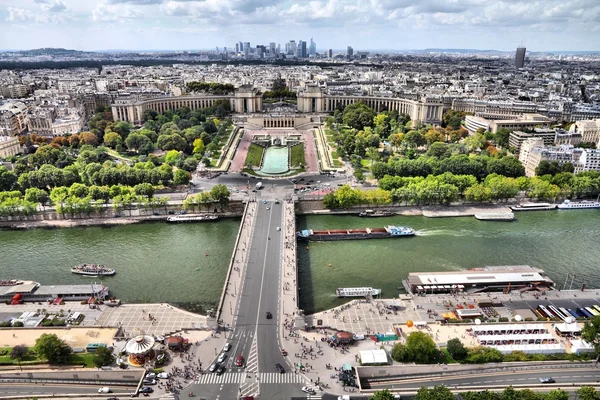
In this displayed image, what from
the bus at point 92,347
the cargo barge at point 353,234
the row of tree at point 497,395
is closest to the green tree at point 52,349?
the bus at point 92,347

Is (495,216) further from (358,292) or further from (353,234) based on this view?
(358,292)

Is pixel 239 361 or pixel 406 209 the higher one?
pixel 406 209

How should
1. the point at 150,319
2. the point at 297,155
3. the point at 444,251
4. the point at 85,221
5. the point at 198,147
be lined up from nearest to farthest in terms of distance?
the point at 150,319 < the point at 444,251 < the point at 85,221 < the point at 198,147 < the point at 297,155

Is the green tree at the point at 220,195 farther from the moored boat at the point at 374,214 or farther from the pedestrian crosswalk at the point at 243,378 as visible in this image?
the pedestrian crosswalk at the point at 243,378

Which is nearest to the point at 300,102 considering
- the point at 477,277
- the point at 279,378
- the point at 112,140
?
the point at 112,140

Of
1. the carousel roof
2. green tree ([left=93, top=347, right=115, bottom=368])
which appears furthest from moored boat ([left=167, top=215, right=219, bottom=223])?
green tree ([left=93, top=347, right=115, bottom=368])

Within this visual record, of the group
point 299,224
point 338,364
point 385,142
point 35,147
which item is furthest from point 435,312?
point 35,147

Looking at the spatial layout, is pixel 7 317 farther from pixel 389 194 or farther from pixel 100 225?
pixel 389 194
